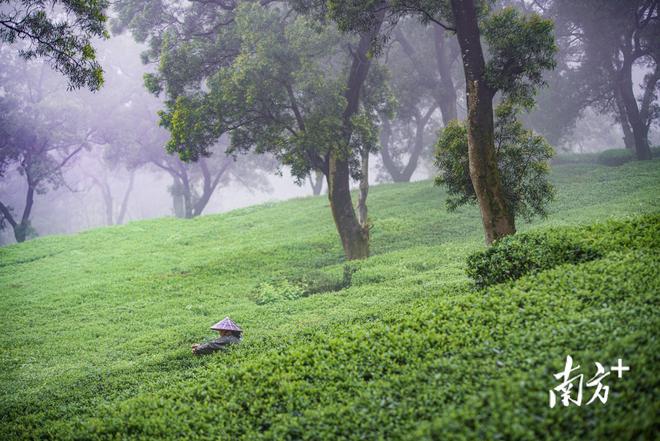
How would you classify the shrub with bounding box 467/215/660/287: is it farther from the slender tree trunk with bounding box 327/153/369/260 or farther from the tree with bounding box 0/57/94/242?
the tree with bounding box 0/57/94/242

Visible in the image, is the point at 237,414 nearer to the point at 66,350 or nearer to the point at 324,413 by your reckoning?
the point at 324,413

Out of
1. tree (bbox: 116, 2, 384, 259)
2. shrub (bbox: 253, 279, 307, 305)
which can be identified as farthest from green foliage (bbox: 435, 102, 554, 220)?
shrub (bbox: 253, 279, 307, 305)

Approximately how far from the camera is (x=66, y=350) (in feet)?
40.7

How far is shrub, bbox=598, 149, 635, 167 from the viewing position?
33.6 metres

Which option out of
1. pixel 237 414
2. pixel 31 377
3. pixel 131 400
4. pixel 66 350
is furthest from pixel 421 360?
pixel 66 350

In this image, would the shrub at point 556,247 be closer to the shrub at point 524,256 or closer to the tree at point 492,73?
the shrub at point 524,256

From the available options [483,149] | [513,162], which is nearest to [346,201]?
[513,162]

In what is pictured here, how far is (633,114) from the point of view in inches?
1222

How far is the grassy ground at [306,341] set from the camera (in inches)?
226

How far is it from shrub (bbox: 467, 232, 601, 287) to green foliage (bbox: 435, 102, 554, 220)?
3.94m

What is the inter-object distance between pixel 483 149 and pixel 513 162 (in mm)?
2078

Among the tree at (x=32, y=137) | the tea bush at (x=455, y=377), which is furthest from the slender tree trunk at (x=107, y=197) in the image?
the tea bush at (x=455, y=377)

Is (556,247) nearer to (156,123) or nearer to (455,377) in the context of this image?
(455,377)

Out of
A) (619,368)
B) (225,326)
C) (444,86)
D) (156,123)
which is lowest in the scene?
(619,368)
